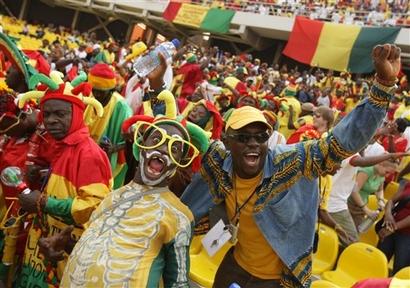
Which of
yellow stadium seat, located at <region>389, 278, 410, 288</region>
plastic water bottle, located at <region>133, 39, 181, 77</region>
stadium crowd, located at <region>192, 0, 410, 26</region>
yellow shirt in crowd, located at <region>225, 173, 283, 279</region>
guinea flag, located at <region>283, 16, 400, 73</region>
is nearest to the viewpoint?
yellow stadium seat, located at <region>389, 278, 410, 288</region>

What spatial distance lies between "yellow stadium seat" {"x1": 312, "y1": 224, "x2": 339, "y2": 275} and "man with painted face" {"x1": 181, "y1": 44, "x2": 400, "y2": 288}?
2.04 meters

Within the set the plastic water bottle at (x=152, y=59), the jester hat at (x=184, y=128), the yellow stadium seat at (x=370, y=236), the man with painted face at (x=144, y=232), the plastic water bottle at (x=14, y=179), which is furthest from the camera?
the yellow stadium seat at (x=370, y=236)

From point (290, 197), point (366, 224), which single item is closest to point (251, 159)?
point (290, 197)

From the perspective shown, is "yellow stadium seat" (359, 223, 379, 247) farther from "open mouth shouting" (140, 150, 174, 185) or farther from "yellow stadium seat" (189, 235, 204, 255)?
"open mouth shouting" (140, 150, 174, 185)

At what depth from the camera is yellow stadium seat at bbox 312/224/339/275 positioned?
4.34 m

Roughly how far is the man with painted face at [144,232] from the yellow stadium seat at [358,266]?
2254 mm

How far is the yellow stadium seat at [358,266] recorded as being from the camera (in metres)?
3.84

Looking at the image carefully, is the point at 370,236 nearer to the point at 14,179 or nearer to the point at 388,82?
the point at 388,82

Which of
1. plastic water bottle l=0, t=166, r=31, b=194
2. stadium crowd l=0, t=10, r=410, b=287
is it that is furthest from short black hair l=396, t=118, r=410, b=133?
plastic water bottle l=0, t=166, r=31, b=194

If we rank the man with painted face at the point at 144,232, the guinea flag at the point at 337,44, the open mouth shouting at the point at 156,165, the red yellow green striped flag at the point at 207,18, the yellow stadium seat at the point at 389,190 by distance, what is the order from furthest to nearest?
the red yellow green striped flag at the point at 207,18, the guinea flag at the point at 337,44, the yellow stadium seat at the point at 389,190, the open mouth shouting at the point at 156,165, the man with painted face at the point at 144,232

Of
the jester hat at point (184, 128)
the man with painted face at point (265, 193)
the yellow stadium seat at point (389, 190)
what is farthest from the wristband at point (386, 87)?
the yellow stadium seat at point (389, 190)

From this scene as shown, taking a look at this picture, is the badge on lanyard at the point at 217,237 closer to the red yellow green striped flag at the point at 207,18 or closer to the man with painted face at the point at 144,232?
the man with painted face at the point at 144,232

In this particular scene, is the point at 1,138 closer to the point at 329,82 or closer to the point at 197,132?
the point at 197,132

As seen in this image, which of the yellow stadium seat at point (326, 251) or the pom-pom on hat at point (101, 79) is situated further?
the yellow stadium seat at point (326, 251)
